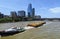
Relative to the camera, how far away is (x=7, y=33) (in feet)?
145

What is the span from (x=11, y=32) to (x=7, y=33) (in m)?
1.63

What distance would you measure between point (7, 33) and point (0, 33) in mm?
1896

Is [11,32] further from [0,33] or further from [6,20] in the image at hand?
[6,20]

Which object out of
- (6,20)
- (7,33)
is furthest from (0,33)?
(6,20)

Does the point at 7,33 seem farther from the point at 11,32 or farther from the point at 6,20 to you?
the point at 6,20

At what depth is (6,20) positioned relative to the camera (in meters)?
194

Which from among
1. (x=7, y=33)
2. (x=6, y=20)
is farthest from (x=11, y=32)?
(x=6, y=20)

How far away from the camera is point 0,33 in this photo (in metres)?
44.1

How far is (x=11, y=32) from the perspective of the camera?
149 ft

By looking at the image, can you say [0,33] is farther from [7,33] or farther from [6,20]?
[6,20]

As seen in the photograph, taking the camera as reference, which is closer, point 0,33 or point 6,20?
point 0,33

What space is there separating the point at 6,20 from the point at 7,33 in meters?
151

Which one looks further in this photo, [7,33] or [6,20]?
[6,20]
